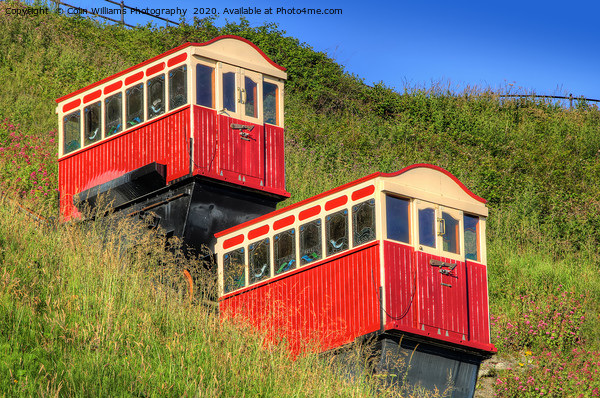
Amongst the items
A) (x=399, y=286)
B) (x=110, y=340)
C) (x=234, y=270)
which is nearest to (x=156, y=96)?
(x=234, y=270)

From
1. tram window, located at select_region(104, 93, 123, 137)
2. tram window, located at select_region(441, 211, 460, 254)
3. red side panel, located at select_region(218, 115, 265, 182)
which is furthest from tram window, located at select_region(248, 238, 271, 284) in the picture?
tram window, located at select_region(104, 93, 123, 137)

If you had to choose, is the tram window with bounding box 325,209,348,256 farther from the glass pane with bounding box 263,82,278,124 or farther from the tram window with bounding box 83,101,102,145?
the tram window with bounding box 83,101,102,145

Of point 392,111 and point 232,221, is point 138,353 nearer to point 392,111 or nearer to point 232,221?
point 232,221

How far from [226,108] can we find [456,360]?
6.40m

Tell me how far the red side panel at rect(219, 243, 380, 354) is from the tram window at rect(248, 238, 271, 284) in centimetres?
52

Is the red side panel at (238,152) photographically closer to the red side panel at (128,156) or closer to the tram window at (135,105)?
the red side panel at (128,156)

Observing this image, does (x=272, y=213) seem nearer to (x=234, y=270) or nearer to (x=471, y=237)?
(x=234, y=270)

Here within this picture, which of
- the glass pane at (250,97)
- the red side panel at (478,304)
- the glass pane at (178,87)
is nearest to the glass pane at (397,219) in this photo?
the red side panel at (478,304)

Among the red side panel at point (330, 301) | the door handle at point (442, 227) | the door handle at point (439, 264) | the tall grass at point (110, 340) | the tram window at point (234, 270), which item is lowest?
the tall grass at point (110, 340)

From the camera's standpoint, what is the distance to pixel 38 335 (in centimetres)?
887

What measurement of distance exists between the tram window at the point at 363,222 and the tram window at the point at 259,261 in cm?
206

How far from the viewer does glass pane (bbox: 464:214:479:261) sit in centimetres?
1498

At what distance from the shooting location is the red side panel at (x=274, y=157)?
17531mm

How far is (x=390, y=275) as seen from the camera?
13586mm
